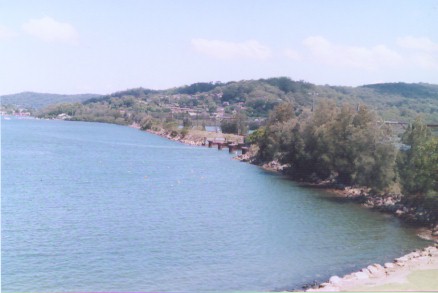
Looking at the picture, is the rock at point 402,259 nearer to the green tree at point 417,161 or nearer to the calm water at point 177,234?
the calm water at point 177,234

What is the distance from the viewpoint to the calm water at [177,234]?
2323 centimetres

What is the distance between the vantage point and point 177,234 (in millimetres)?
30922

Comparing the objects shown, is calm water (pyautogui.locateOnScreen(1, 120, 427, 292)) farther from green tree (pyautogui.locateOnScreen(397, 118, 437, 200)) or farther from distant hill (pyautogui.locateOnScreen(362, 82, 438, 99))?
distant hill (pyautogui.locateOnScreen(362, 82, 438, 99))

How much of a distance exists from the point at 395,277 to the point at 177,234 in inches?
549

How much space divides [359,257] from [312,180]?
3105 centimetres

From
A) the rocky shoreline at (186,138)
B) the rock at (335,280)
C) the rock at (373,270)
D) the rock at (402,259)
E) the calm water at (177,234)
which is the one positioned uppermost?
the rocky shoreline at (186,138)

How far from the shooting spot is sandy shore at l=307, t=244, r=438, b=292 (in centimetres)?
2045

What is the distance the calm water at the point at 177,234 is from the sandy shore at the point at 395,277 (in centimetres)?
165

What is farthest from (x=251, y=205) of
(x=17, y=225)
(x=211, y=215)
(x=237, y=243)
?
(x=17, y=225)

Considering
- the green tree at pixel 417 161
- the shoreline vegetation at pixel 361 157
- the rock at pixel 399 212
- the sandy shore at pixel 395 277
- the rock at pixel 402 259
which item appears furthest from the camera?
the rock at pixel 399 212

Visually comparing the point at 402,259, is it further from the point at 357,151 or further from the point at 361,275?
the point at 357,151

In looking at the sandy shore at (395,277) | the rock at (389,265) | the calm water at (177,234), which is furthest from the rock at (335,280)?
the rock at (389,265)

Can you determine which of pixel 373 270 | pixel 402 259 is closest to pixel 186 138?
pixel 402 259

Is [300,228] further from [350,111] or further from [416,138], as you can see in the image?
[350,111]
